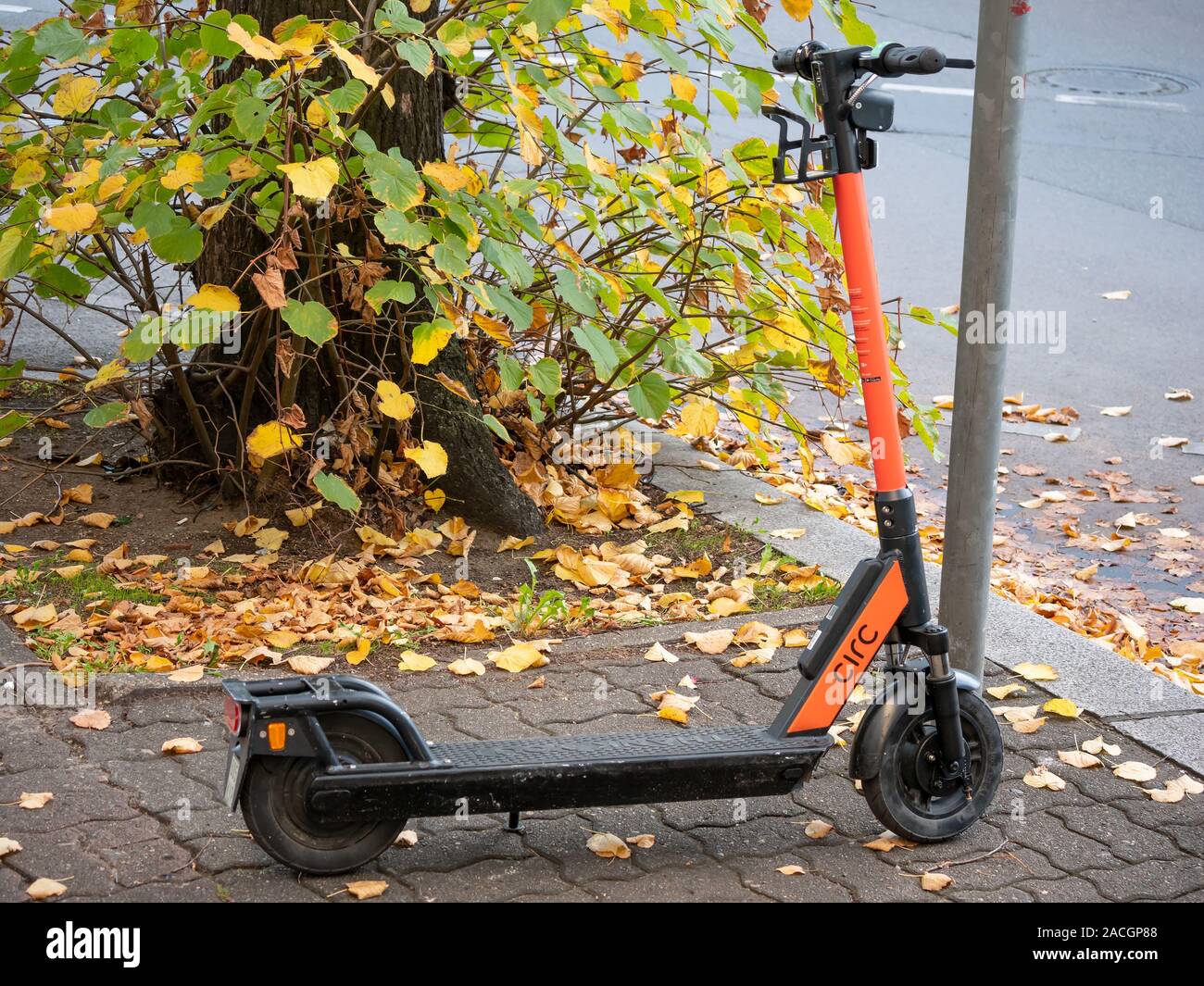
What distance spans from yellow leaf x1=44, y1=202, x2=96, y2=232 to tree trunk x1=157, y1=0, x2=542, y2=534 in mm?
931

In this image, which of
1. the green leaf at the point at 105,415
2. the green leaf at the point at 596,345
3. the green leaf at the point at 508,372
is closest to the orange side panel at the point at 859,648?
the green leaf at the point at 596,345

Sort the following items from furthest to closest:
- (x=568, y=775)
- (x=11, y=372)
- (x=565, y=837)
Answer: (x=11, y=372)
(x=565, y=837)
(x=568, y=775)

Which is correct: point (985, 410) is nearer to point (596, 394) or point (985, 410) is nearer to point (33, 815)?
point (596, 394)

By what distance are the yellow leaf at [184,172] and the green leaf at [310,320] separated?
0.43m

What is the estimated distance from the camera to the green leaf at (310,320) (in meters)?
3.81

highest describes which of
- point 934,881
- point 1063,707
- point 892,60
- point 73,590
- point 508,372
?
point 892,60

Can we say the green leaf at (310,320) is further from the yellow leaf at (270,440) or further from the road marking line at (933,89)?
the road marking line at (933,89)

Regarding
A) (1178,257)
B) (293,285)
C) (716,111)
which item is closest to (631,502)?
(293,285)

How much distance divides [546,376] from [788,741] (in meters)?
1.80

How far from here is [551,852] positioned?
3.04 m

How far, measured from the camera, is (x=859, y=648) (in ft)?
9.87

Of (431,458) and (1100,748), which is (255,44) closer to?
(431,458)

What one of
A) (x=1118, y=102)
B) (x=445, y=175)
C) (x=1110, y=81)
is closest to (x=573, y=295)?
(x=445, y=175)
